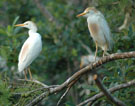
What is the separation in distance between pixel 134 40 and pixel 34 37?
1447mm

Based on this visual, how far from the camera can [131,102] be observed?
10.4 feet

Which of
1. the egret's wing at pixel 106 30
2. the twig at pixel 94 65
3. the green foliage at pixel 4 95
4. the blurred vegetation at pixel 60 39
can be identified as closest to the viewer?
the twig at pixel 94 65

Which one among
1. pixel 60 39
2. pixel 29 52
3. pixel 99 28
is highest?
pixel 99 28

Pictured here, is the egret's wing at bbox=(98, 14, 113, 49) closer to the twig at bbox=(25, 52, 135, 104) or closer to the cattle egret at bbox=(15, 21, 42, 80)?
the cattle egret at bbox=(15, 21, 42, 80)

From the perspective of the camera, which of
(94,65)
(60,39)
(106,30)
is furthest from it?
(60,39)

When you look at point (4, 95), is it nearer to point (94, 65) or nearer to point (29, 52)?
point (94, 65)

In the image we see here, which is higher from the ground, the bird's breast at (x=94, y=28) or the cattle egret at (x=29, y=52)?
the bird's breast at (x=94, y=28)

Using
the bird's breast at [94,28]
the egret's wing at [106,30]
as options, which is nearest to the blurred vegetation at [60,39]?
the egret's wing at [106,30]

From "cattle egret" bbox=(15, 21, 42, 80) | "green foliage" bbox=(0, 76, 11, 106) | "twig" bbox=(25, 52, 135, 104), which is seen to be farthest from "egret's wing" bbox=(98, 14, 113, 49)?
"green foliage" bbox=(0, 76, 11, 106)

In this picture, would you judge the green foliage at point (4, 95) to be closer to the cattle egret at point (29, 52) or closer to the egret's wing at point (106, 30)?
the cattle egret at point (29, 52)

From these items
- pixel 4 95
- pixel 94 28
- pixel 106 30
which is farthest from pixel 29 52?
pixel 4 95

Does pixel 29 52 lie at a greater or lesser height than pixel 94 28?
lesser

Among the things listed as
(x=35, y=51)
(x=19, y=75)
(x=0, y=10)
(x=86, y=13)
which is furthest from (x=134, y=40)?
(x=0, y=10)

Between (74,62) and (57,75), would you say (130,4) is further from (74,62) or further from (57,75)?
(57,75)
